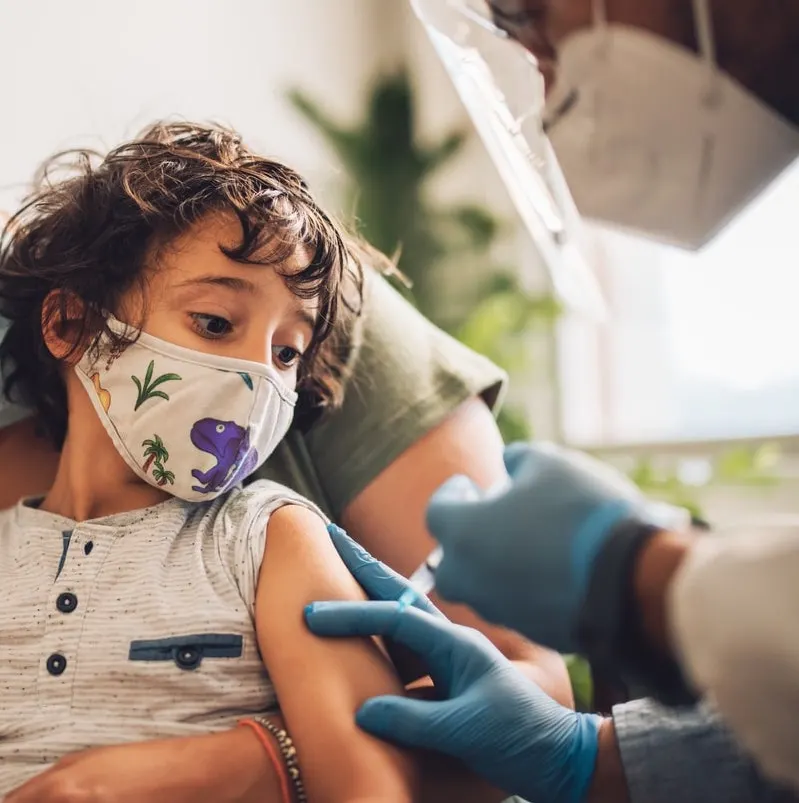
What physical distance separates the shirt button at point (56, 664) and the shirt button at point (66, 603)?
0.14 ft

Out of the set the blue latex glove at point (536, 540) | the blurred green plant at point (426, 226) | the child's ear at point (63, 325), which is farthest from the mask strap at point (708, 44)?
the blurred green plant at point (426, 226)

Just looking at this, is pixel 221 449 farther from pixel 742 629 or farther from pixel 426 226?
pixel 426 226

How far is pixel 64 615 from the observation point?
90cm

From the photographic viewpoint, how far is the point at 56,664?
875 millimetres

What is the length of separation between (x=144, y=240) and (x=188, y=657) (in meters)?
0.44

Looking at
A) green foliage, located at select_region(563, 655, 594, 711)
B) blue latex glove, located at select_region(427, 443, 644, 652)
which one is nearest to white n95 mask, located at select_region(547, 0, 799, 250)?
blue latex glove, located at select_region(427, 443, 644, 652)

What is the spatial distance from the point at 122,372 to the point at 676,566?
2.06ft

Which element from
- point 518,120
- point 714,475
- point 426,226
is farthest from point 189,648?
point 426,226

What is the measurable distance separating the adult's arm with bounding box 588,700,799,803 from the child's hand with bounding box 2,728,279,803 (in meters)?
0.29

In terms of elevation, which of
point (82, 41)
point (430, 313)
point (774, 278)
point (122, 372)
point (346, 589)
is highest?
point (82, 41)

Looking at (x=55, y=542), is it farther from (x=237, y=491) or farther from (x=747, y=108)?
(x=747, y=108)

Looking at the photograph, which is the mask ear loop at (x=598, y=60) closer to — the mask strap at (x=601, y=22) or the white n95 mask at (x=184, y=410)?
the mask strap at (x=601, y=22)

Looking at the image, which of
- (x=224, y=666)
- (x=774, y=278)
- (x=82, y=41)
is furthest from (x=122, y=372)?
(x=82, y=41)

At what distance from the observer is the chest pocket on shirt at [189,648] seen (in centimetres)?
87
